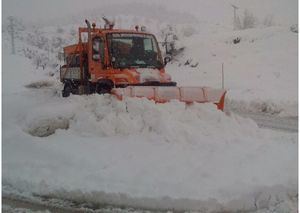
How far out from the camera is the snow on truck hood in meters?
9.27

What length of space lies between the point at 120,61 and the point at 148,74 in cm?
72

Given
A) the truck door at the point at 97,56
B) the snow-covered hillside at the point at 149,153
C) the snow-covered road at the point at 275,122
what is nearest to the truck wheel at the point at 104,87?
the truck door at the point at 97,56

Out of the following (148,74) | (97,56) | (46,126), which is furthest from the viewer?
(97,56)

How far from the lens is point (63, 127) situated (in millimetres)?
7297

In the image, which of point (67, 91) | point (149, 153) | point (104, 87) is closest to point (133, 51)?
point (104, 87)

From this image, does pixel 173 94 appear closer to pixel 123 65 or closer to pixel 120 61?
pixel 123 65

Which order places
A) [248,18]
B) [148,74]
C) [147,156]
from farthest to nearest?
[248,18] → [148,74] → [147,156]

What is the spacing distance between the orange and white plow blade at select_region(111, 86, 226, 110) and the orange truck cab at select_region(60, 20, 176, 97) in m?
1.17

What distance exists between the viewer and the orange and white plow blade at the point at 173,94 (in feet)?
25.8

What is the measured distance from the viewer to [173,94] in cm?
812

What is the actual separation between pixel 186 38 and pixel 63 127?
801 inches

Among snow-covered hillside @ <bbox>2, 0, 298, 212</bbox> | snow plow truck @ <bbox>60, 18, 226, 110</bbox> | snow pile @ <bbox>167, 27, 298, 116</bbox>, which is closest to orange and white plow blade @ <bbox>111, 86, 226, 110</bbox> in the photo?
snow plow truck @ <bbox>60, 18, 226, 110</bbox>

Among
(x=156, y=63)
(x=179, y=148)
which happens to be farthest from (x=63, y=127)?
Answer: (x=156, y=63)

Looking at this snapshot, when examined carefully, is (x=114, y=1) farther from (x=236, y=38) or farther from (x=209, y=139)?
(x=236, y=38)
